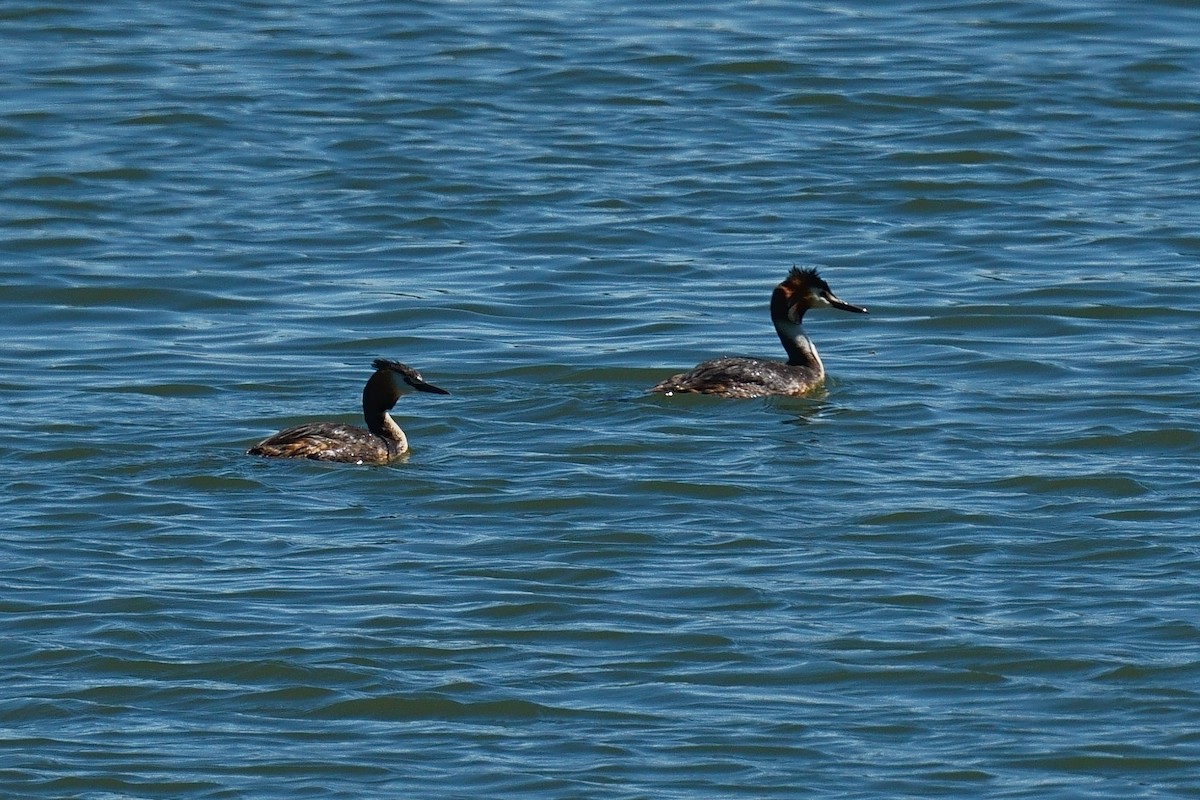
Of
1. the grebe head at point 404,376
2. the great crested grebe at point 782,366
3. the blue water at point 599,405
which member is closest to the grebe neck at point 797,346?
the great crested grebe at point 782,366

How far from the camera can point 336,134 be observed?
23969mm

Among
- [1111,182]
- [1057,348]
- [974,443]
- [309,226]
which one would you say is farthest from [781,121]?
[974,443]

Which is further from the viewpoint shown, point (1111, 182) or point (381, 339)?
point (1111, 182)

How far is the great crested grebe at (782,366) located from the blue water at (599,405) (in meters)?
0.12

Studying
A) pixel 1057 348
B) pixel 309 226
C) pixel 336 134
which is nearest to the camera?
pixel 1057 348

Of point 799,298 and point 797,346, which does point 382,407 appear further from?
point 799,298

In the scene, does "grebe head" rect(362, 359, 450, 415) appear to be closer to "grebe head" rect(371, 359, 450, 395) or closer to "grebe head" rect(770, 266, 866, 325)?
"grebe head" rect(371, 359, 450, 395)

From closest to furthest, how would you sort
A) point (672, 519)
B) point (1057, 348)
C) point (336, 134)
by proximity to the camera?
point (672, 519) → point (1057, 348) → point (336, 134)

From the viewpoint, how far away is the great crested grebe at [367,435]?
14125mm

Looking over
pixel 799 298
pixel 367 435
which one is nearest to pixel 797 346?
pixel 799 298

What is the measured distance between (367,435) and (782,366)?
3.13 m

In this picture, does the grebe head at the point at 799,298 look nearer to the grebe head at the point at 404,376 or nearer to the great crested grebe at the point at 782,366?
the great crested grebe at the point at 782,366

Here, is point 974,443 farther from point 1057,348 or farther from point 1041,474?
point 1057,348

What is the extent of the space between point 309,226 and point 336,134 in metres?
3.39
